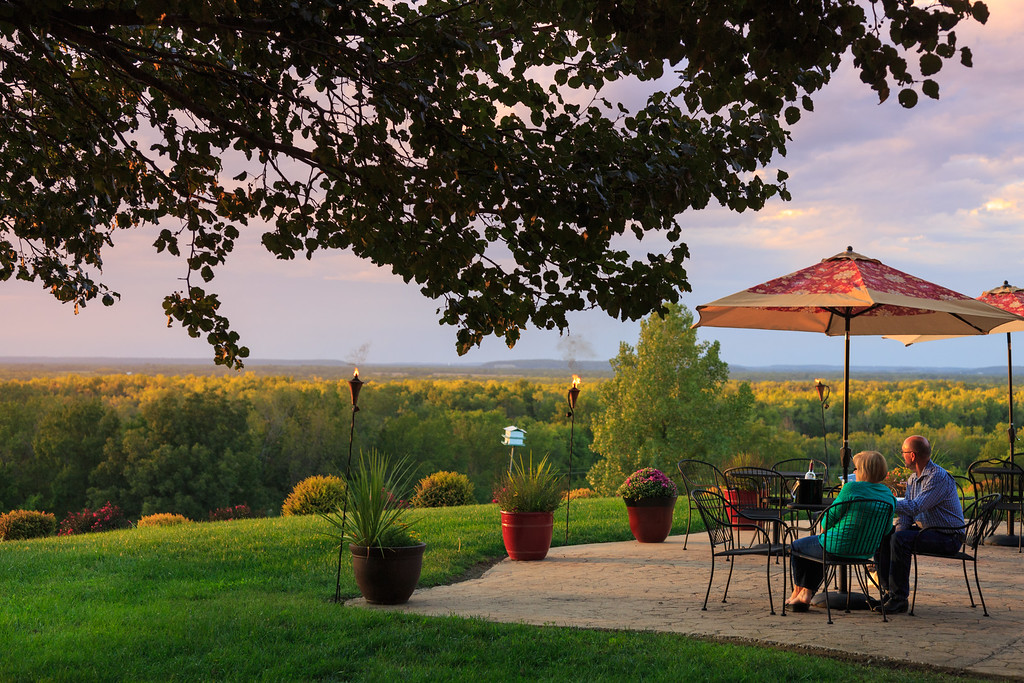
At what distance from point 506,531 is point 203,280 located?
15.0ft

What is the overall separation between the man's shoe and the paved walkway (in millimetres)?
53

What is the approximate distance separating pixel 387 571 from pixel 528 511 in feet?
7.54

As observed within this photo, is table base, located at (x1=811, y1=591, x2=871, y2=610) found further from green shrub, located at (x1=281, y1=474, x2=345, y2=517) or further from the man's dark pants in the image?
green shrub, located at (x1=281, y1=474, x2=345, y2=517)

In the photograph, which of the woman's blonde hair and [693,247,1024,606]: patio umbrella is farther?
[693,247,1024,606]: patio umbrella

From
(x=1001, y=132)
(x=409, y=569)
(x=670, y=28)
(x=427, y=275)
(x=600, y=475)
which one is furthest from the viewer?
(x=600, y=475)

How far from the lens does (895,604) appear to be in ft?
19.3

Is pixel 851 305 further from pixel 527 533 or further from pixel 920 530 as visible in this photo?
pixel 527 533

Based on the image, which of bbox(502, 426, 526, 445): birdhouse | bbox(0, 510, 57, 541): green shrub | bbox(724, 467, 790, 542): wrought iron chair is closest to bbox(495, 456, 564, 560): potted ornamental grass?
bbox(724, 467, 790, 542): wrought iron chair

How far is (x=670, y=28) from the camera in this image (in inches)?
108

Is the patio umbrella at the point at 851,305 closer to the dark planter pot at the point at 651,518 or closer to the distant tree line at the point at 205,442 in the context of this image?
the dark planter pot at the point at 651,518

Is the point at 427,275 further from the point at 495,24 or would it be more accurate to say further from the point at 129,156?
the point at 129,156

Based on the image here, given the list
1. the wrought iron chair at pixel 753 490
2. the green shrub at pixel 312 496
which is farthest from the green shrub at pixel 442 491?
the wrought iron chair at pixel 753 490

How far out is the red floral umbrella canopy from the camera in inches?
252

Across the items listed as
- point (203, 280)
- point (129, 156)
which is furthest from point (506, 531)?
point (129, 156)
